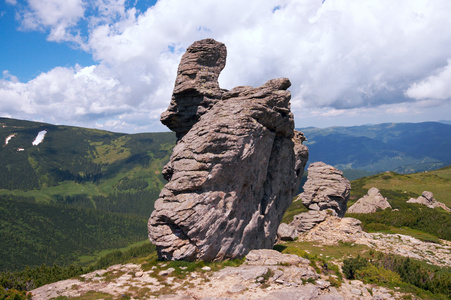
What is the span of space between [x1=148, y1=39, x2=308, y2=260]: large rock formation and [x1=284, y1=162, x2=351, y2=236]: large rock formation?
57.4 ft

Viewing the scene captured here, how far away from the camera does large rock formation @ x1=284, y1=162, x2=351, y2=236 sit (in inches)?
2361

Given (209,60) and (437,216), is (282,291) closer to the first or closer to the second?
(209,60)

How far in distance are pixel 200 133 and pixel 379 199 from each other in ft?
317

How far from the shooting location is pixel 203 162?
3048 cm

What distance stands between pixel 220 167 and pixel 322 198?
4152cm

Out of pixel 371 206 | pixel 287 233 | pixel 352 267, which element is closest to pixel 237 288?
pixel 352 267

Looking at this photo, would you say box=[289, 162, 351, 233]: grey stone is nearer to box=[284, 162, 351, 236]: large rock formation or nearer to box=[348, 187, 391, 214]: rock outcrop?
box=[284, 162, 351, 236]: large rock formation

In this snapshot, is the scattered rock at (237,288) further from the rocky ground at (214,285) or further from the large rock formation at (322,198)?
the large rock formation at (322,198)

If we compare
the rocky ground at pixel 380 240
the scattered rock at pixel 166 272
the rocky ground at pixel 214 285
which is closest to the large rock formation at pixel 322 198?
the rocky ground at pixel 380 240

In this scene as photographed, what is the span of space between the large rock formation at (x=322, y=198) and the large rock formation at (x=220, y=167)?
1751 centimetres

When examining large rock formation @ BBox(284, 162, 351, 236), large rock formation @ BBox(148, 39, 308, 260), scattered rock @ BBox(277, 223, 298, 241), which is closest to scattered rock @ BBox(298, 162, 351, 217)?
large rock formation @ BBox(284, 162, 351, 236)

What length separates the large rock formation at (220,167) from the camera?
29000 mm

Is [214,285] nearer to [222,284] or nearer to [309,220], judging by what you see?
[222,284]

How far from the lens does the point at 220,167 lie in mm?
30953
